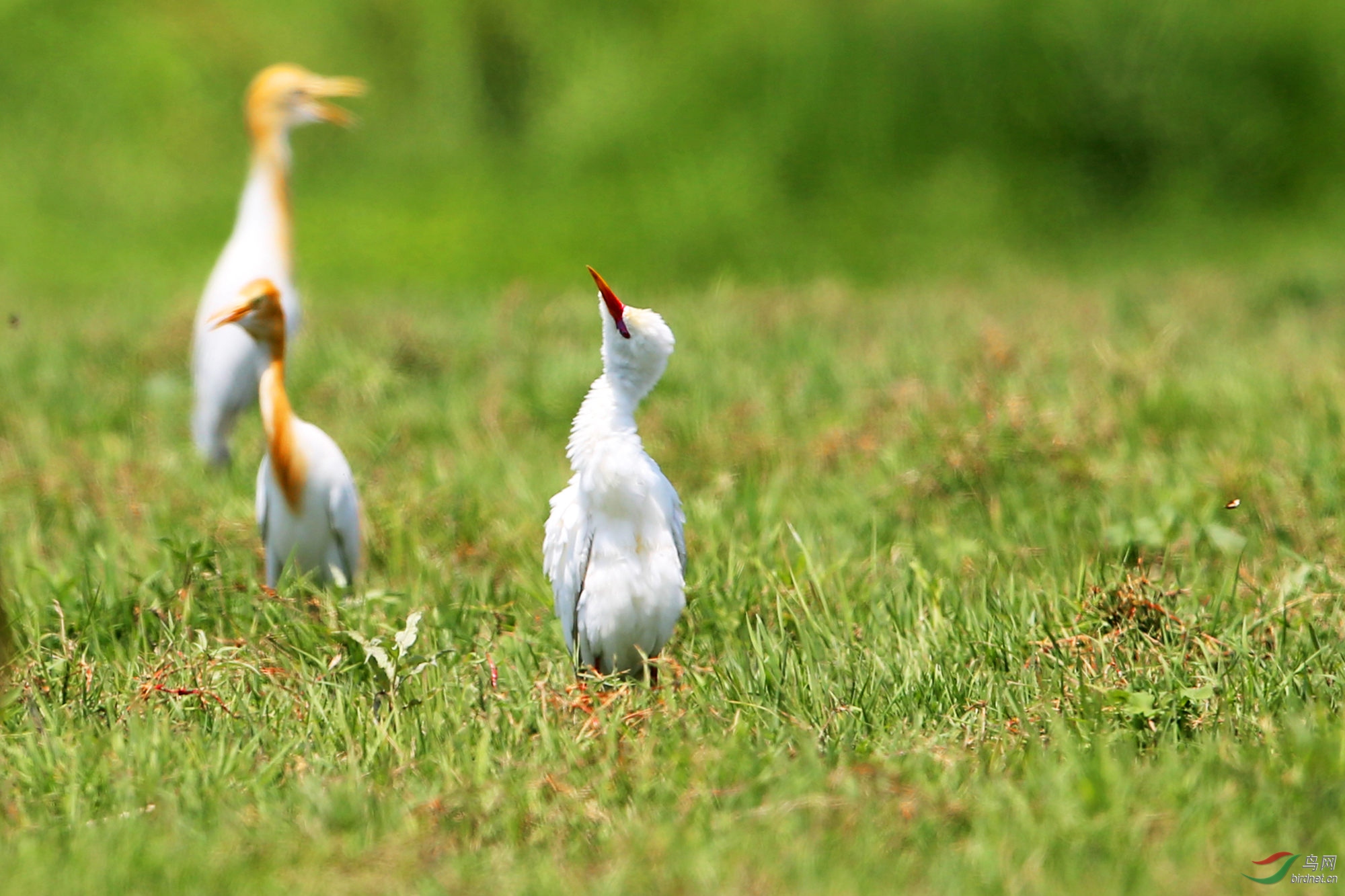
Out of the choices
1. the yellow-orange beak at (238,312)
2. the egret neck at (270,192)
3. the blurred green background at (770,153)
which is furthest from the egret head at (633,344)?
the blurred green background at (770,153)

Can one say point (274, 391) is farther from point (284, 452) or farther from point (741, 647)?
point (741, 647)

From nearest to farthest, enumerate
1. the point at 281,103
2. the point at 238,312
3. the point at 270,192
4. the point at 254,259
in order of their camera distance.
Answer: the point at 238,312
the point at 254,259
the point at 270,192
the point at 281,103

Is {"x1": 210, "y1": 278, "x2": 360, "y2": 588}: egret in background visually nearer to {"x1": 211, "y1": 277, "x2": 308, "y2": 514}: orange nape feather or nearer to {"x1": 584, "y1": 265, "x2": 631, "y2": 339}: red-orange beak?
{"x1": 211, "y1": 277, "x2": 308, "y2": 514}: orange nape feather

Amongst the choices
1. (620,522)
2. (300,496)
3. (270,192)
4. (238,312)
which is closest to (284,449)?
(300,496)

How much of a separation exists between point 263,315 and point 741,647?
6.45ft

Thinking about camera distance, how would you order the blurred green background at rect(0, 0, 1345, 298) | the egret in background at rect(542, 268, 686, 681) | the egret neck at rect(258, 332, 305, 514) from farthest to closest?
the blurred green background at rect(0, 0, 1345, 298) → the egret neck at rect(258, 332, 305, 514) → the egret in background at rect(542, 268, 686, 681)

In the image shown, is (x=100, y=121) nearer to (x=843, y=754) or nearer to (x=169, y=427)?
(x=169, y=427)

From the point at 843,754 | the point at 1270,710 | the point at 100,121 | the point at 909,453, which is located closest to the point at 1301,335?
the point at 909,453

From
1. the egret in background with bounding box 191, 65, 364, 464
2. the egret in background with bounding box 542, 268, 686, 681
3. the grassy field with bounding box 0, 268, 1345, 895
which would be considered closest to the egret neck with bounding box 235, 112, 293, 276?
the egret in background with bounding box 191, 65, 364, 464

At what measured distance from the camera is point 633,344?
296 cm

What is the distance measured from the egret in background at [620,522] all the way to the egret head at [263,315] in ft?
5.13

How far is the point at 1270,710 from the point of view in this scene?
9.00 ft

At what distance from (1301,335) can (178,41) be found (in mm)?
10690

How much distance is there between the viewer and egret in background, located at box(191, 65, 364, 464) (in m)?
5.54
